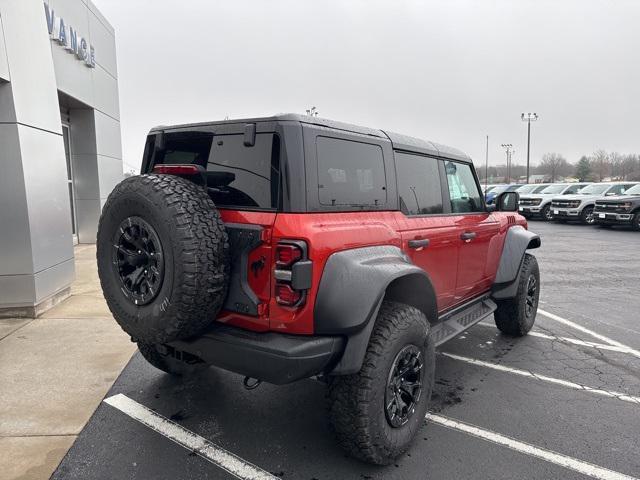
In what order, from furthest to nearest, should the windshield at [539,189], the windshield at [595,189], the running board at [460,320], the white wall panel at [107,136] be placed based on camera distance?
the windshield at [539,189] → the windshield at [595,189] → the white wall panel at [107,136] → the running board at [460,320]

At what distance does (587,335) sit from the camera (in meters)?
5.20

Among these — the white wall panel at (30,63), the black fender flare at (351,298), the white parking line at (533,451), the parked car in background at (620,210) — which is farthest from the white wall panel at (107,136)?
the parked car in background at (620,210)

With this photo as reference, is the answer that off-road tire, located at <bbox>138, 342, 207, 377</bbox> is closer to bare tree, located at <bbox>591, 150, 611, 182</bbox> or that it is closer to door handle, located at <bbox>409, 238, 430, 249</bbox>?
door handle, located at <bbox>409, 238, 430, 249</bbox>

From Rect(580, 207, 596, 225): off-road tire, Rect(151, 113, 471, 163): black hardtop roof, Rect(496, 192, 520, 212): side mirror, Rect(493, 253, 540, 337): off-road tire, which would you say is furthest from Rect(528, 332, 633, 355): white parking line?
Rect(580, 207, 596, 225): off-road tire

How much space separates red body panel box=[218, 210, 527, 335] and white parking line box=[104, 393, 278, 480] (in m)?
0.85

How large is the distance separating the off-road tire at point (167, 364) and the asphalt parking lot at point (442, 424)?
102 mm

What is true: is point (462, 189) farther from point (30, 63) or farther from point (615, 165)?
point (615, 165)

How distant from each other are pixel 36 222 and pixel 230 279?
4275 millimetres

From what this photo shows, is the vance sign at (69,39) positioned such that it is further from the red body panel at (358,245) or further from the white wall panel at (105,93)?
the red body panel at (358,245)

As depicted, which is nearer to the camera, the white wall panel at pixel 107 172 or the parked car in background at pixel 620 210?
the white wall panel at pixel 107 172

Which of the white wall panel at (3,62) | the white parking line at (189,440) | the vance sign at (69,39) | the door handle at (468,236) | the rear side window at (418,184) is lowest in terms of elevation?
the white parking line at (189,440)

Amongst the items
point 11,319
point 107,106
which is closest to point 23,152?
point 11,319

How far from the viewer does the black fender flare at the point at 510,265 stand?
470 centimetres

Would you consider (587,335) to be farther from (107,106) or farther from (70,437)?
(107,106)
